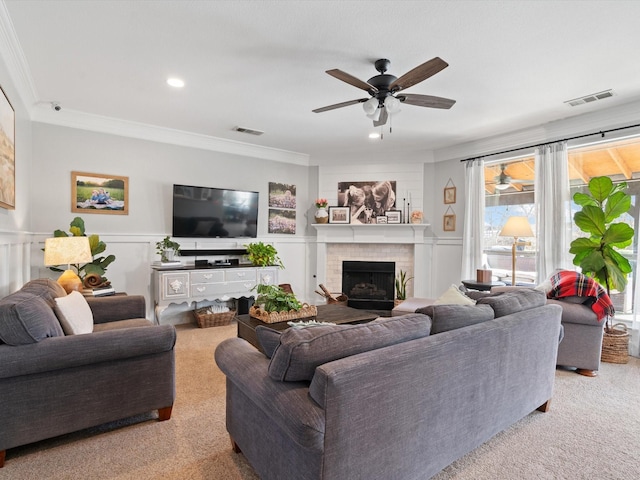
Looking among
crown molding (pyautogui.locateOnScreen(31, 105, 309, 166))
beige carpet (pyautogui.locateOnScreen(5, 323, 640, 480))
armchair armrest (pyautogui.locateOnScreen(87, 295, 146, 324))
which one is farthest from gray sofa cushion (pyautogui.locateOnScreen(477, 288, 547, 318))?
crown molding (pyautogui.locateOnScreen(31, 105, 309, 166))

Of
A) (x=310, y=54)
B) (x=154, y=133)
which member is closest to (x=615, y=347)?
(x=310, y=54)

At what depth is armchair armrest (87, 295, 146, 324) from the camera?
9.38 feet

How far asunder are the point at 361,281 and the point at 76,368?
14.5 ft

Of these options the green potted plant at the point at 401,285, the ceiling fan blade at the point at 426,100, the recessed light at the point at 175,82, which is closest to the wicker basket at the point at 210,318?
the green potted plant at the point at 401,285

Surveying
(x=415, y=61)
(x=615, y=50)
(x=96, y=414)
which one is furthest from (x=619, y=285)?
(x=96, y=414)

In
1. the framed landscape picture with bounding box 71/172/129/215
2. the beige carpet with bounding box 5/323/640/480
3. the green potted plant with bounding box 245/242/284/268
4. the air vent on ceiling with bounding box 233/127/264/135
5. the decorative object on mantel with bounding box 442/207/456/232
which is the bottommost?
the beige carpet with bounding box 5/323/640/480

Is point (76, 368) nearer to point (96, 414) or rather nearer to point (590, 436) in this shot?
point (96, 414)

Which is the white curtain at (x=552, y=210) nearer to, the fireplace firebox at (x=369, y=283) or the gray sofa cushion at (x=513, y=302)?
the gray sofa cushion at (x=513, y=302)

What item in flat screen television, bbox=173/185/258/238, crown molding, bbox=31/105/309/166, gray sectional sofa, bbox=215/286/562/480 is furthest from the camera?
flat screen television, bbox=173/185/258/238

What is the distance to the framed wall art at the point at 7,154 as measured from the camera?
246 centimetres

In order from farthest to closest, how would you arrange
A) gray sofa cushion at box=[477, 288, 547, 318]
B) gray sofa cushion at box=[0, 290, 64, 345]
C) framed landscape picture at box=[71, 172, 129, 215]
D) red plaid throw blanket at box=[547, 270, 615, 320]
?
framed landscape picture at box=[71, 172, 129, 215] → red plaid throw blanket at box=[547, 270, 615, 320] → gray sofa cushion at box=[477, 288, 547, 318] → gray sofa cushion at box=[0, 290, 64, 345]

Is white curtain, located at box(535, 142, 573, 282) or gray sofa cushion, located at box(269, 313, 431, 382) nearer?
gray sofa cushion, located at box(269, 313, 431, 382)

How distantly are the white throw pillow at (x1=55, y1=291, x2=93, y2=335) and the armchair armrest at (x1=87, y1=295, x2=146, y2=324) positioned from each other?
16.8 inches

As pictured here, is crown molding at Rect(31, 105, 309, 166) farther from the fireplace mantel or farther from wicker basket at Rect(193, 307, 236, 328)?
wicker basket at Rect(193, 307, 236, 328)
